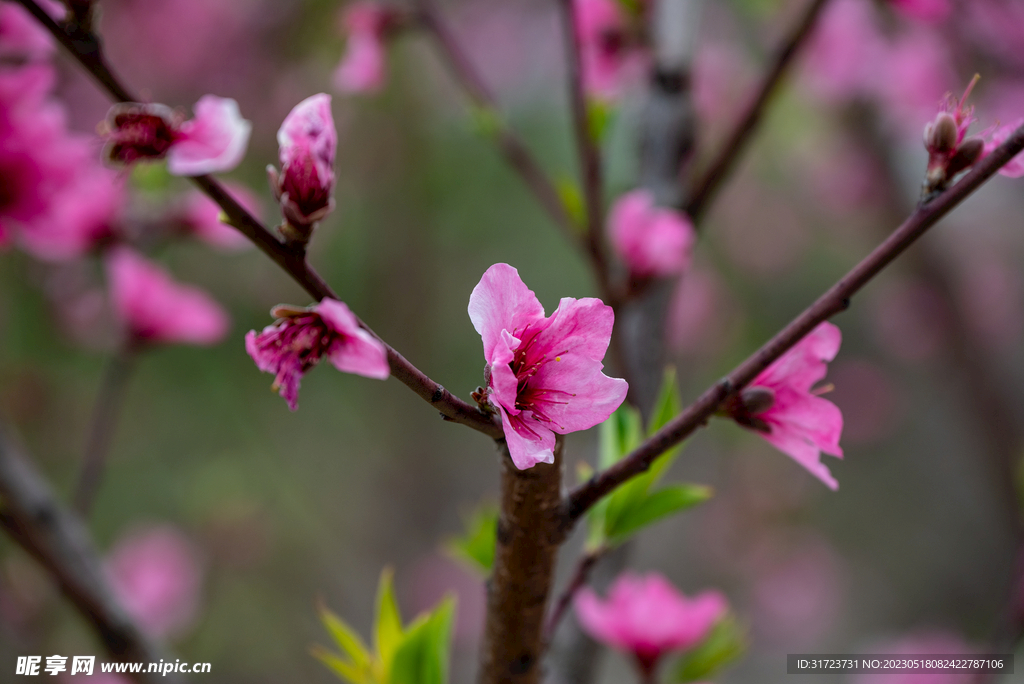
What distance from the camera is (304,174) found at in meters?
0.31

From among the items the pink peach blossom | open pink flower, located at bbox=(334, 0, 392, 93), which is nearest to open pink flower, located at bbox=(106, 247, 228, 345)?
open pink flower, located at bbox=(334, 0, 392, 93)

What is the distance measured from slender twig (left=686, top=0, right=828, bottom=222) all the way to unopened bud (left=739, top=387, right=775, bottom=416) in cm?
48

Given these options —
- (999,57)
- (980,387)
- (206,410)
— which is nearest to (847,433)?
(980,387)

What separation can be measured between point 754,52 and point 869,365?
1.17 metres

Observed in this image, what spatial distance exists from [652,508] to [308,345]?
0.26 metres

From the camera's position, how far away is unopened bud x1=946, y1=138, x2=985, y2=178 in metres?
0.33

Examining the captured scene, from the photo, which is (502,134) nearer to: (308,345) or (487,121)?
(487,121)

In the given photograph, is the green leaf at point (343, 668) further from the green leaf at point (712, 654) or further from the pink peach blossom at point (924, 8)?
the pink peach blossom at point (924, 8)

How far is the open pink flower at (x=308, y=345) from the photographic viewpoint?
10.5 inches

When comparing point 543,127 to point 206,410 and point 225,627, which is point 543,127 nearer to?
point 206,410

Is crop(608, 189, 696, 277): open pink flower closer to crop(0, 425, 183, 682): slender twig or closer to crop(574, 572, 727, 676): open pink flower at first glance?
crop(574, 572, 727, 676): open pink flower

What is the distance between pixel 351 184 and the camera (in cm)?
200

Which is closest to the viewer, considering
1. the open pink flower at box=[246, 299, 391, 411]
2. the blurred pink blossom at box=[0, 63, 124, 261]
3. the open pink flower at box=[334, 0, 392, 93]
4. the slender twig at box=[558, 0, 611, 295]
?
the open pink flower at box=[246, 299, 391, 411]

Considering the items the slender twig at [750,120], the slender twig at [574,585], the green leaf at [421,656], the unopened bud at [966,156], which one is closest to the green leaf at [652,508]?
the slender twig at [574,585]
